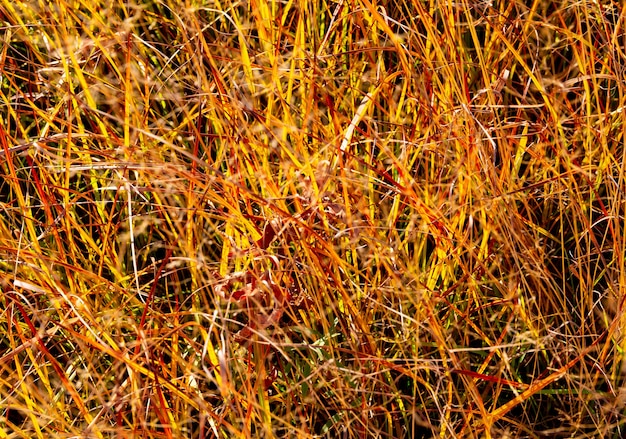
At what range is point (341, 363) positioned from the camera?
43.0 inches

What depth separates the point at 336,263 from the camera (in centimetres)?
107

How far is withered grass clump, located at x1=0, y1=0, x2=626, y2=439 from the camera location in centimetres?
103

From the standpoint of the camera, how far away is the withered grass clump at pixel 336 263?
3.39 ft

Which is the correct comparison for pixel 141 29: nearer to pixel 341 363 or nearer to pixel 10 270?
pixel 10 270

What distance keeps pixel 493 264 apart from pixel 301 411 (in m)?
0.31

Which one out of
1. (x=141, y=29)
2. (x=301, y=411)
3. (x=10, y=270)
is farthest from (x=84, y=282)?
(x=141, y=29)

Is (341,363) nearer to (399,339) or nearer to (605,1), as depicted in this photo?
(399,339)

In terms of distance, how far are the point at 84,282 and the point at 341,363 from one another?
0.38 m

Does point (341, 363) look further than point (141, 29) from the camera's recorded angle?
No

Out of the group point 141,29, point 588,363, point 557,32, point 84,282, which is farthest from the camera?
point 141,29

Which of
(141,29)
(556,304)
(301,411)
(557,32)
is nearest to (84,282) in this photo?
(301,411)

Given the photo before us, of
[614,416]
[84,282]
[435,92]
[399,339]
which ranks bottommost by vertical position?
[614,416]

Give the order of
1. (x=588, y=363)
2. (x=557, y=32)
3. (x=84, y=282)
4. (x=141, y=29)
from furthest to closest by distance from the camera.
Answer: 1. (x=141, y=29)
2. (x=557, y=32)
3. (x=84, y=282)
4. (x=588, y=363)

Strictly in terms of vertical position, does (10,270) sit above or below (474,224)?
above
